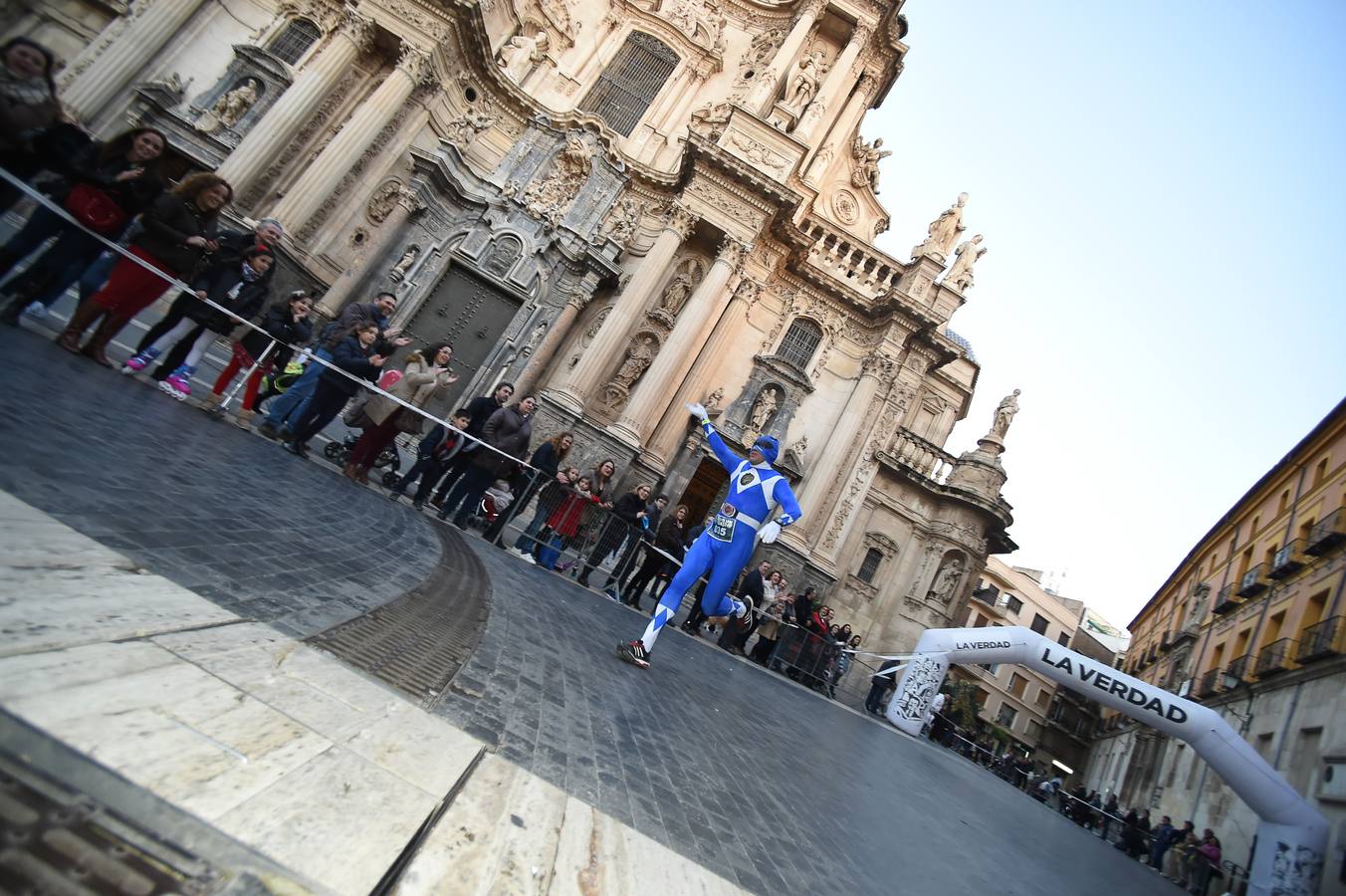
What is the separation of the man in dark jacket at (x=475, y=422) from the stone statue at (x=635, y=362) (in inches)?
359

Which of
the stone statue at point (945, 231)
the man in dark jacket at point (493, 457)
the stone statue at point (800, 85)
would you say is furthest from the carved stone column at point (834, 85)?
the man in dark jacket at point (493, 457)

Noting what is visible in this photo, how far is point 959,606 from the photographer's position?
65.3ft

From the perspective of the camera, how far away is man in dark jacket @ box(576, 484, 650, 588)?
32.7ft

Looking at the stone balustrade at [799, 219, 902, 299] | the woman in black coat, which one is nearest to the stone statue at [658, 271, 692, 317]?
the stone balustrade at [799, 219, 902, 299]

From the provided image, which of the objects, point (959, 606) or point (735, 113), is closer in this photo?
point (735, 113)

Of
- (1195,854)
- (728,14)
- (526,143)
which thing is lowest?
(1195,854)

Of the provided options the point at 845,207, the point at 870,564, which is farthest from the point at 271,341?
the point at 845,207

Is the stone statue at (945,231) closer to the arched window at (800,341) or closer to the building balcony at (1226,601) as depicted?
the arched window at (800,341)

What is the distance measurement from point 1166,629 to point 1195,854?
1000 inches

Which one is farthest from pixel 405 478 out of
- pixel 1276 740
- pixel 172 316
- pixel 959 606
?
pixel 1276 740

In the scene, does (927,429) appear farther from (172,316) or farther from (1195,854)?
(172,316)

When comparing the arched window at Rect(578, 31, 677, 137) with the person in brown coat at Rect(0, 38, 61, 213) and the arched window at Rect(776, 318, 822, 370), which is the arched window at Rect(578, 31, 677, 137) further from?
the person in brown coat at Rect(0, 38, 61, 213)

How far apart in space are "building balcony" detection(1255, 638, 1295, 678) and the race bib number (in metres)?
17.2

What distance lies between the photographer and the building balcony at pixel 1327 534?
50.9 ft
